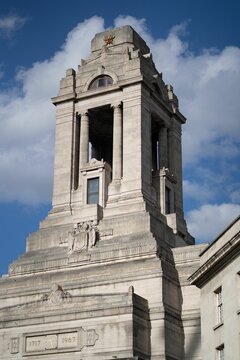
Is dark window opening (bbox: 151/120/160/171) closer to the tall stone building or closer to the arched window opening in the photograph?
the tall stone building

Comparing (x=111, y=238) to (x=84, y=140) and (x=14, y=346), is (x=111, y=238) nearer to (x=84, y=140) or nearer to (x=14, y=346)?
(x=84, y=140)

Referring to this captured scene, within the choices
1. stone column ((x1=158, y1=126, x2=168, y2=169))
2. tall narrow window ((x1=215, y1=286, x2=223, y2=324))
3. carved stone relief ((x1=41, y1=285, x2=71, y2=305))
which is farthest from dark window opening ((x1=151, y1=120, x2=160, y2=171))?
tall narrow window ((x1=215, y1=286, x2=223, y2=324))

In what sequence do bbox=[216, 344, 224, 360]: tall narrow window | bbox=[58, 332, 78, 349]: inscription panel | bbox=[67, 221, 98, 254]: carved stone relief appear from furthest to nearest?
bbox=[67, 221, 98, 254]: carved stone relief → bbox=[58, 332, 78, 349]: inscription panel → bbox=[216, 344, 224, 360]: tall narrow window

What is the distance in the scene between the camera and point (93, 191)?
62625 millimetres

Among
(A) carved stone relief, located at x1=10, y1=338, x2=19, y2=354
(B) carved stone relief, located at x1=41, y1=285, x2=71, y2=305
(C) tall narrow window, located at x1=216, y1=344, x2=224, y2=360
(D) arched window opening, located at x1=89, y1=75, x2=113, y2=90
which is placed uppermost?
(D) arched window opening, located at x1=89, y1=75, x2=113, y2=90

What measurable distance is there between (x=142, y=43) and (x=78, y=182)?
15.0 m

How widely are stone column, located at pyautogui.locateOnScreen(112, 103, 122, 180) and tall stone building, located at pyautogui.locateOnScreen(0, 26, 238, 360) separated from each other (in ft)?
0.29

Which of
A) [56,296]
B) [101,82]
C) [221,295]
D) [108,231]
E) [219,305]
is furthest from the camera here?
[101,82]

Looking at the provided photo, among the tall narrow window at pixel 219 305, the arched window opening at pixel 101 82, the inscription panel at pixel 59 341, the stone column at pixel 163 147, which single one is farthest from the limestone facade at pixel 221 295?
the arched window opening at pixel 101 82

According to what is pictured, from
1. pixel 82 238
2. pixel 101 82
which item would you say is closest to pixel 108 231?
pixel 82 238

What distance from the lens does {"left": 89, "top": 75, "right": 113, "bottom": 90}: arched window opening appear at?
6681 centimetres

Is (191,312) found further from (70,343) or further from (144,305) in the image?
(70,343)

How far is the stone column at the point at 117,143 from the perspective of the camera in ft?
206

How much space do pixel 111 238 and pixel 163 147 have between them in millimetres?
12390
